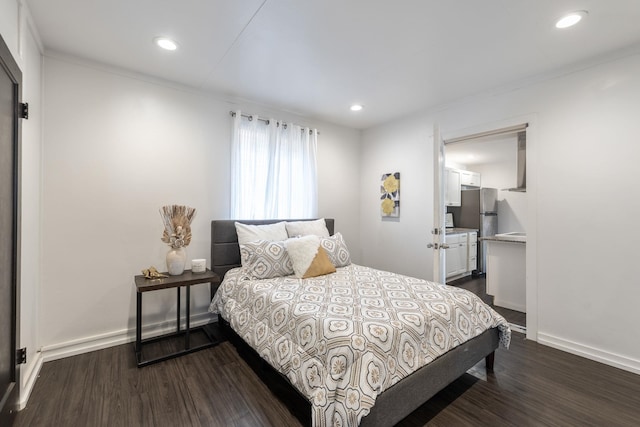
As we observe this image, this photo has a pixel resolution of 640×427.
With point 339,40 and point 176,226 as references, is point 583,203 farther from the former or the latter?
point 176,226

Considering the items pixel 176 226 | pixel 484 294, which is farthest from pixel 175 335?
pixel 484 294

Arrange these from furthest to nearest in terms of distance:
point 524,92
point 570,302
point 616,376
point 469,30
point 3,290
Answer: point 524,92 < point 570,302 < point 616,376 < point 469,30 < point 3,290

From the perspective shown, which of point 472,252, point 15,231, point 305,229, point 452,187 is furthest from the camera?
point 472,252

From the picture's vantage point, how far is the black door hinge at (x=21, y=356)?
65.9 inches

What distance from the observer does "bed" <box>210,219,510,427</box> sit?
1352mm

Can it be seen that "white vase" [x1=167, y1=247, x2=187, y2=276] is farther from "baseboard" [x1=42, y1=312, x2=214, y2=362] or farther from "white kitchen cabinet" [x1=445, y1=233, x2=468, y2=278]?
"white kitchen cabinet" [x1=445, y1=233, x2=468, y2=278]

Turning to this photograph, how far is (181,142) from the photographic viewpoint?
9.52ft

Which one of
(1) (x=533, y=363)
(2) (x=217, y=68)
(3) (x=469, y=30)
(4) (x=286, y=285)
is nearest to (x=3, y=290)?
(4) (x=286, y=285)

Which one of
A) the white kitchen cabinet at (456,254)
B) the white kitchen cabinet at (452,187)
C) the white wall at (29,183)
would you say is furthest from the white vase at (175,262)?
the white kitchen cabinet at (452,187)

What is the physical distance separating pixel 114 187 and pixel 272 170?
160 cm

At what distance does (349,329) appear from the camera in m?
1.49

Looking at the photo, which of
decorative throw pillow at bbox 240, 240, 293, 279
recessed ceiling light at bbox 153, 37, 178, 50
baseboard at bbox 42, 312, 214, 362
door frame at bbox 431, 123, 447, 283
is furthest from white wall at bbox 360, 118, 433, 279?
recessed ceiling light at bbox 153, 37, 178, 50

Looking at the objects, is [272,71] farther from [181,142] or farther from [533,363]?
[533,363]

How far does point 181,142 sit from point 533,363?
12.6 feet
